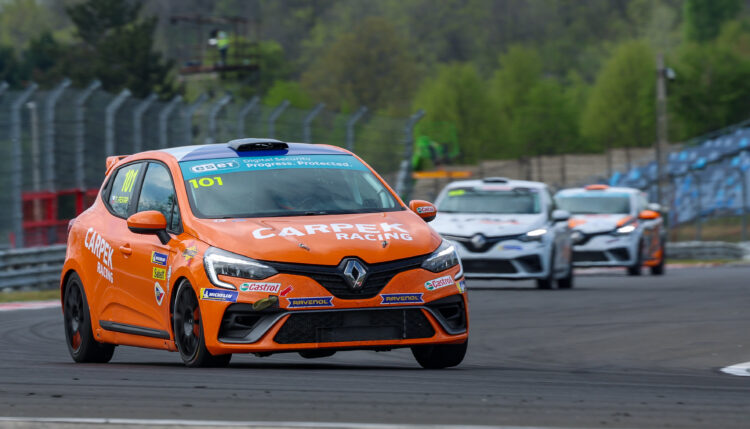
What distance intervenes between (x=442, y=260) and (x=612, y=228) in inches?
632

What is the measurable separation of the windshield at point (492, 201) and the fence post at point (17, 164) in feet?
19.3

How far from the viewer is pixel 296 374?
818 cm

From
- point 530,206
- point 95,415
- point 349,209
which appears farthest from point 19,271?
point 95,415

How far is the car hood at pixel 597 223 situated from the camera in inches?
960

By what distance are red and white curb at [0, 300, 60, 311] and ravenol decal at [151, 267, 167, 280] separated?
26.0 ft

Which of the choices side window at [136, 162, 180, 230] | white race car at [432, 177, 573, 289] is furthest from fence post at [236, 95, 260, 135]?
side window at [136, 162, 180, 230]

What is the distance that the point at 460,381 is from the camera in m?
7.81

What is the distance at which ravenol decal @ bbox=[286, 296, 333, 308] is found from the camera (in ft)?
27.1

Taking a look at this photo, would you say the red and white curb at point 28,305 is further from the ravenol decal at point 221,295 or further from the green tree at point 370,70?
the green tree at point 370,70

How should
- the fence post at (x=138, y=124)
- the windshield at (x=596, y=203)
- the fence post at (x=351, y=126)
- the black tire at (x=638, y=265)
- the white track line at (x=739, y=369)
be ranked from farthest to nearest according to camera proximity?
the windshield at (x=596, y=203)
the black tire at (x=638, y=265)
the fence post at (x=351, y=126)
the fence post at (x=138, y=124)
the white track line at (x=739, y=369)

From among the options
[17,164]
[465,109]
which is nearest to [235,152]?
[17,164]

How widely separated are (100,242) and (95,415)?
3.75 m

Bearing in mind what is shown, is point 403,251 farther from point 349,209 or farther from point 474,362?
point 474,362

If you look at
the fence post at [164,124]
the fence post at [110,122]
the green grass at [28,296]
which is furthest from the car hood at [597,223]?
the green grass at [28,296]
